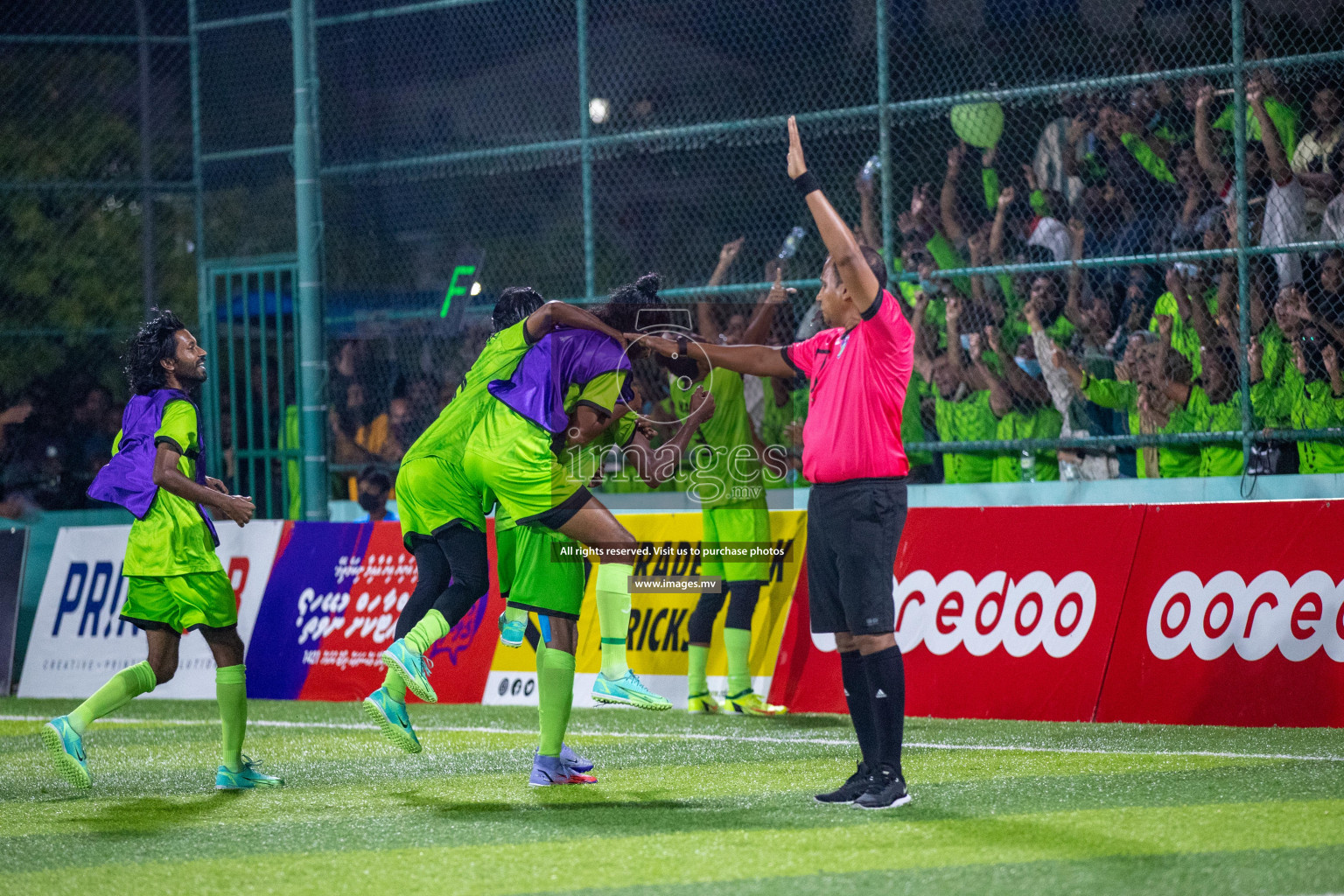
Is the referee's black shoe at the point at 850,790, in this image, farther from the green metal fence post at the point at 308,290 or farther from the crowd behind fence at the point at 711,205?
the green metal fence post at the point at 308,290

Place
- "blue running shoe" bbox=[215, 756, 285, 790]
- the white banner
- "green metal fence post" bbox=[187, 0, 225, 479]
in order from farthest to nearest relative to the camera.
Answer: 1. "green metal fence post" bbox=[187, 0, 225, 479]
2. the white banner
3. "blue running shoe" bbox=[215, 756, 285, 790]

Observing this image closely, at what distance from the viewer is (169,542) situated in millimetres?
7703

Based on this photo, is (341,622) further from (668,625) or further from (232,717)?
(232,717)

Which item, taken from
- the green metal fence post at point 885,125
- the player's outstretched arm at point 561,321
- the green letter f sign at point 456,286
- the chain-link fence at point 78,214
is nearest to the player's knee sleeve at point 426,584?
the player's outstretched arm at point 561,321

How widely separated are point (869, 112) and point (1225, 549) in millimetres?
4397

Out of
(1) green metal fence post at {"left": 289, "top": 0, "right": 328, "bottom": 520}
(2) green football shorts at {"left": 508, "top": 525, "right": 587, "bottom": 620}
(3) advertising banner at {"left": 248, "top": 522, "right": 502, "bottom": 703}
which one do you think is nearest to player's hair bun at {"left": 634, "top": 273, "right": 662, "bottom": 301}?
(2) green football shorts at {"left": 508, "top": 525, "right": 587, "bottom": 620}

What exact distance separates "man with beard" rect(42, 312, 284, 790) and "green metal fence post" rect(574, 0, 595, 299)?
5489 mm

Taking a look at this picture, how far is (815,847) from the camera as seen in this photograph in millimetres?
5617

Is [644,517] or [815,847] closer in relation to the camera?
[815,847]

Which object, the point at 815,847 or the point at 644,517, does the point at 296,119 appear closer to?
the point at 644,517

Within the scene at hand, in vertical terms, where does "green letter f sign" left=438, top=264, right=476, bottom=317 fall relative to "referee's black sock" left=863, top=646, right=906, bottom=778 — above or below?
above

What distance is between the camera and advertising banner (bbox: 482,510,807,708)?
10.8 metres

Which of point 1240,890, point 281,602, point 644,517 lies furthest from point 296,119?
point 1240,890

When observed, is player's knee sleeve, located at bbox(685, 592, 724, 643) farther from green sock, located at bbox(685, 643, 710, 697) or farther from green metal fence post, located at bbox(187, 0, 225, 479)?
green metal fence post, located at bbox(187, 0, 225, 479)
